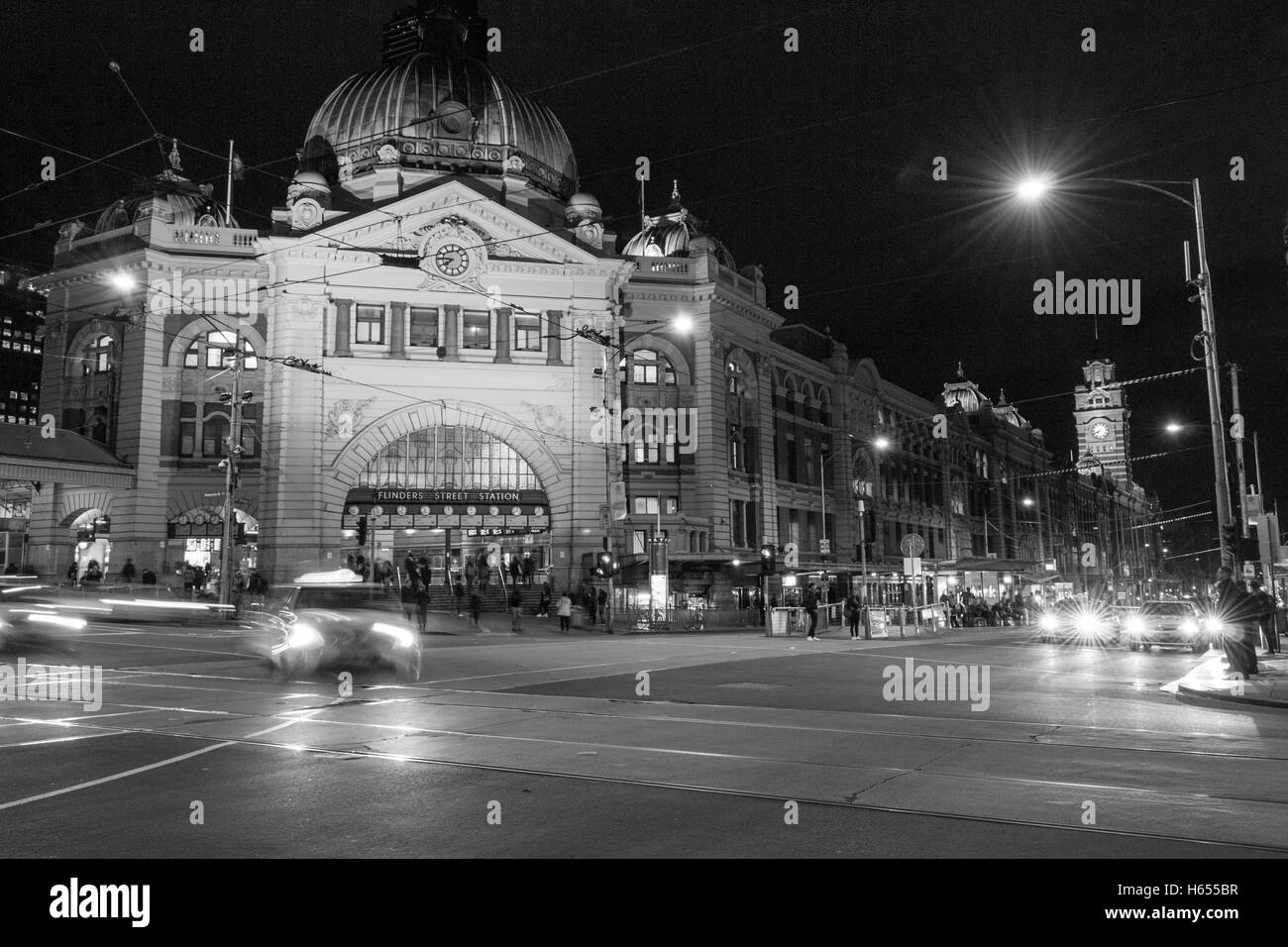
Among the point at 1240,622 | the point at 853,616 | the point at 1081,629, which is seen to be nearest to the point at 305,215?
the point at 853,616

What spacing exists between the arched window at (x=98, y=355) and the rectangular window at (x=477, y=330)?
17.2 m

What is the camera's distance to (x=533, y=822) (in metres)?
7.43

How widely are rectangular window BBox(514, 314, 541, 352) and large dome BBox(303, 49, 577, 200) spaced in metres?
9.09

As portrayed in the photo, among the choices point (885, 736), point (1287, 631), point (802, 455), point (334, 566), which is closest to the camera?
point (885, 736)

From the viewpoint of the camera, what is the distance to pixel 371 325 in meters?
49.7

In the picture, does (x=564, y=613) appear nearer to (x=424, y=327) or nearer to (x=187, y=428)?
(x=424, y=327)

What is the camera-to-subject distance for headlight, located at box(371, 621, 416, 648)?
56.8 ft

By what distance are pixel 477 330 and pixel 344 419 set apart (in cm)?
764

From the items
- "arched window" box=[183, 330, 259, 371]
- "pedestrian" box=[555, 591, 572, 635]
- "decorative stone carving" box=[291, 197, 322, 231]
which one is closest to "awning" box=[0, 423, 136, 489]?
"arched window" box=[183, 330, 259, 371]

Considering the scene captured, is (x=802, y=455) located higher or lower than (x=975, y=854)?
higher

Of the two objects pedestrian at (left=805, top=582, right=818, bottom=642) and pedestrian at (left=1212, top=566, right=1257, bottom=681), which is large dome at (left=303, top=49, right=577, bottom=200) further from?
pedestrian at (left=1212, top=566, right=1257, bottom=681)
